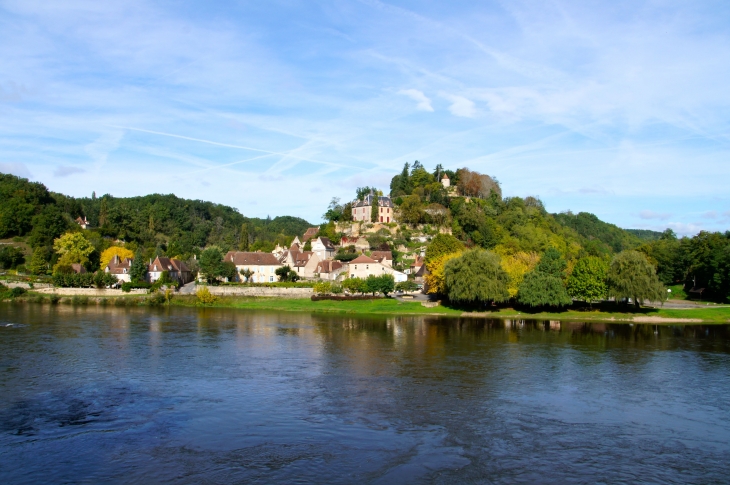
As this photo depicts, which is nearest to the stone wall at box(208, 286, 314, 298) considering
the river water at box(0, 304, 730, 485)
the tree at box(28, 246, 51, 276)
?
the river water at box(0, 304, 730, 485)

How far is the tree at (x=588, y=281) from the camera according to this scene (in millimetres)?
47000

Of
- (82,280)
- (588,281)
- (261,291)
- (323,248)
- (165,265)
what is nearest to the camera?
(588,281)

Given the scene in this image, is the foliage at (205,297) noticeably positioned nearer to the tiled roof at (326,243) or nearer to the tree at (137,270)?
the tree at (137,270)

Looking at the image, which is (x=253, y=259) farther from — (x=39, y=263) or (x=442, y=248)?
(x=39, y=263)

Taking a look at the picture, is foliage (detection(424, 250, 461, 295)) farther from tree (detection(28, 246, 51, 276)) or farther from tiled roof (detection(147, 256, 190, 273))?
tree (detection(28, 246, 51, 276))

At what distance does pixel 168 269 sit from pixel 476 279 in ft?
133

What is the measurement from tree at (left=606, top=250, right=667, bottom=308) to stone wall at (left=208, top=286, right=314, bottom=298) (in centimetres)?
Result: 2833

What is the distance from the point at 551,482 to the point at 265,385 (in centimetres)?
1195

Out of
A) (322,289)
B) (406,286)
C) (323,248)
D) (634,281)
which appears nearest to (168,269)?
(323,248)

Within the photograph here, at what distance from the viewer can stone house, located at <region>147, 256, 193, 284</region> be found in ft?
229

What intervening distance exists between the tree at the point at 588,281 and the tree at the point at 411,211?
1577 inches

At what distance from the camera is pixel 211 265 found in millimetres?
64312

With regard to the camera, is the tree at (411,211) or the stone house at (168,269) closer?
the stone house at (168,269)

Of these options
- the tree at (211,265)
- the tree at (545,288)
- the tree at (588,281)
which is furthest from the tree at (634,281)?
the tree at (211,265)
